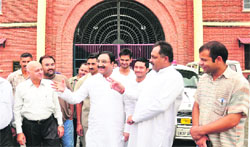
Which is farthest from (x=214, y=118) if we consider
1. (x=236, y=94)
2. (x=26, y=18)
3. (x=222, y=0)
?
(x=26, y=18)

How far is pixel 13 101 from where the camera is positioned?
427 centimetres

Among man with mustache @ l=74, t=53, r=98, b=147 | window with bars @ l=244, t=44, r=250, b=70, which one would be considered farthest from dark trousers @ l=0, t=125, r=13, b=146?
window with bars @ l=244, t=44, r=250, b=70

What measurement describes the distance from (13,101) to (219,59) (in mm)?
3239

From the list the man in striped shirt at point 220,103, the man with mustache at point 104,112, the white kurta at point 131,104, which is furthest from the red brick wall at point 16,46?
the man in striped shirt at point 220,103

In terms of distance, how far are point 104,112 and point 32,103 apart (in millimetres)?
1127

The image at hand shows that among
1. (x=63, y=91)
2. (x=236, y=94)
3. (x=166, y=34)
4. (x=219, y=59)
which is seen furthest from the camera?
(x=166, y=34)

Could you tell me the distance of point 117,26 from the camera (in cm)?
1383

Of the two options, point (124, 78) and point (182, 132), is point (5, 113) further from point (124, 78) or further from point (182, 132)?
point (182, 132)

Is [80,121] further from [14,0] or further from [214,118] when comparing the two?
[14,0]

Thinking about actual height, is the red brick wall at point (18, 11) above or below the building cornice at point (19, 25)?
above

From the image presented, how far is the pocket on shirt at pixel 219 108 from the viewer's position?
2.61m

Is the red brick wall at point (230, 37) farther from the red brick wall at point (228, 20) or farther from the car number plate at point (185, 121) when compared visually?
the car number plate at point (185, 121)

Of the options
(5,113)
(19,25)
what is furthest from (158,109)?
(19,25)

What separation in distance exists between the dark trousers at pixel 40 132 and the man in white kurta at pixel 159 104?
4.79 feet
